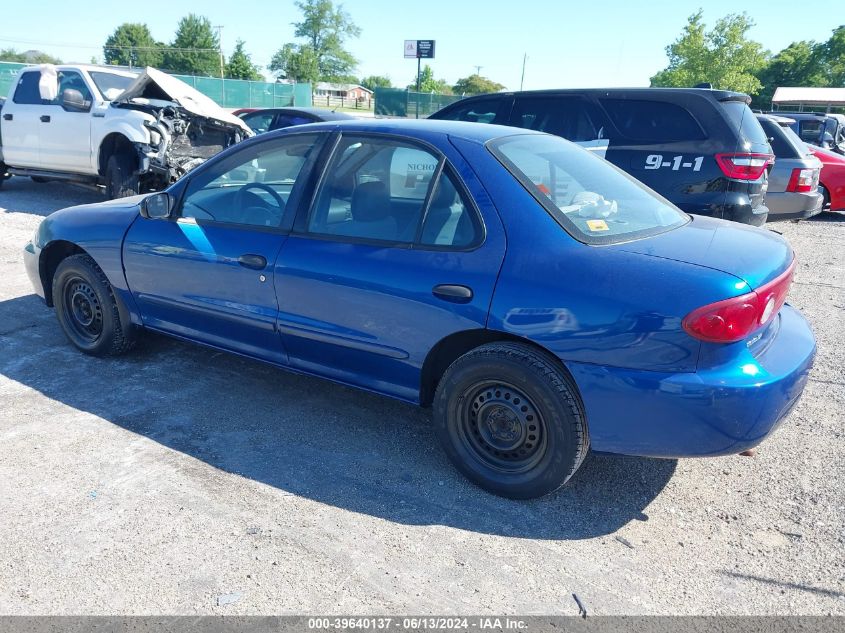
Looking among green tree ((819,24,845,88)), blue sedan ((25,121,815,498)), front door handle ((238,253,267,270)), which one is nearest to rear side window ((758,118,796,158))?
blue sedan ((25,121,815,498))

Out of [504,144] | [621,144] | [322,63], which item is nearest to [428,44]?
[621,144]

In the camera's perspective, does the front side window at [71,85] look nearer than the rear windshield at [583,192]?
No

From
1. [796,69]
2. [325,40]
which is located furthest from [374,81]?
[796,69]

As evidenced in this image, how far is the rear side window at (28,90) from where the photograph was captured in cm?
1016

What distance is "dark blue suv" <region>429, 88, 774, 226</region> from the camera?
21.2 feet

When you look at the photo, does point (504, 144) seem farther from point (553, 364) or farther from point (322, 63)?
point (322, 63)

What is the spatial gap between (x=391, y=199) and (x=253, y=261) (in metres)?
0.82

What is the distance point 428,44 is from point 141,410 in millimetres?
34967

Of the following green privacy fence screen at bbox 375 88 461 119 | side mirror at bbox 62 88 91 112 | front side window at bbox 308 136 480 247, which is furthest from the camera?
green privacy fence screen at bbox 375 88 461 119

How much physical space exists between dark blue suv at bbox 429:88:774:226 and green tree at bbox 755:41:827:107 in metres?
64.7

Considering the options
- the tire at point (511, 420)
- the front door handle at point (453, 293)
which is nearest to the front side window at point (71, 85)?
the front door handle at point (453, 293)

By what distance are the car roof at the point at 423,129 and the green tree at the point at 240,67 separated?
244 ft

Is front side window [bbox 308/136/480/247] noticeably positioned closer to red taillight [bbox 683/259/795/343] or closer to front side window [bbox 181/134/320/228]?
front side window [bbox 181/134/320/228]

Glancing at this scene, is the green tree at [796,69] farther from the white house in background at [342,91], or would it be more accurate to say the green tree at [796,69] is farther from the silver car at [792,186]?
the silver car at [792,186]
